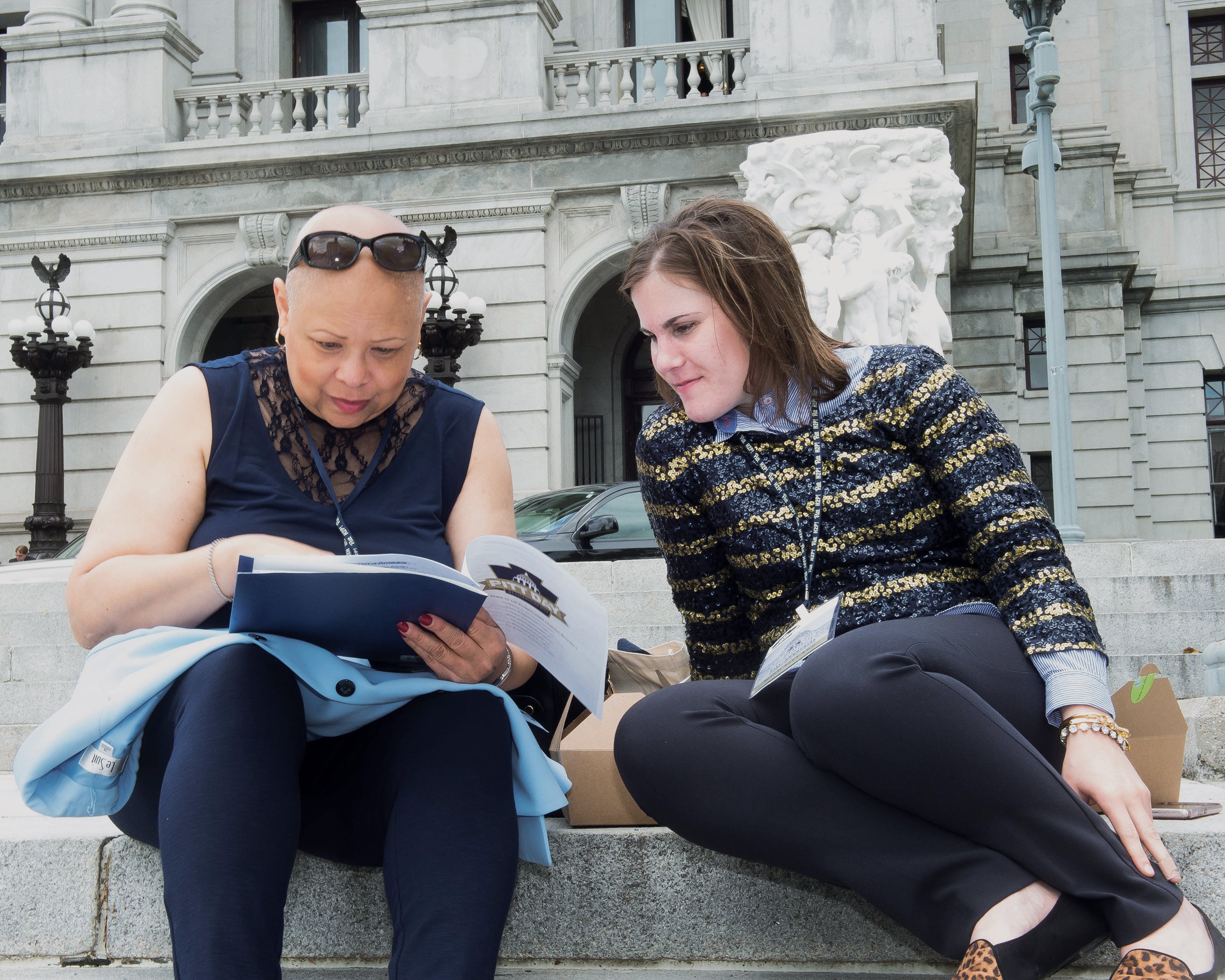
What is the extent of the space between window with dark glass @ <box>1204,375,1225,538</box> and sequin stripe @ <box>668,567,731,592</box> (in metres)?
19.4

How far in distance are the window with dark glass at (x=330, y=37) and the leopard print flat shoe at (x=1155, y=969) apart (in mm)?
18629

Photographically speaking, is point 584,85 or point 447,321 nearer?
point 447,321

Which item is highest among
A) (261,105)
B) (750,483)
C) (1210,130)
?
(1210,130)

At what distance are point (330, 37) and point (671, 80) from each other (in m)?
7.66

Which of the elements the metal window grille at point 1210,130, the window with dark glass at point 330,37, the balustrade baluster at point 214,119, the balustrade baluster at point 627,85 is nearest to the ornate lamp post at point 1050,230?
the balustrade baluster at point 627,85

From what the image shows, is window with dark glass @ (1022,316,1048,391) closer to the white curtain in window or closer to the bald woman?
the white curtain in window

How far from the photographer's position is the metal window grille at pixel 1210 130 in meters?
19.1

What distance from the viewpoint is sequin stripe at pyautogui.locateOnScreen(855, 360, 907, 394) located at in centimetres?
202

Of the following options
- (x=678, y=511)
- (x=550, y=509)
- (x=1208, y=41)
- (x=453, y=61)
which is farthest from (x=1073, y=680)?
(x=1208, y=41)

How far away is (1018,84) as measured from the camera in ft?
62.0

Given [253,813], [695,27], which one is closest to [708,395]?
[253,813]

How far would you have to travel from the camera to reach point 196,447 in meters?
1.94

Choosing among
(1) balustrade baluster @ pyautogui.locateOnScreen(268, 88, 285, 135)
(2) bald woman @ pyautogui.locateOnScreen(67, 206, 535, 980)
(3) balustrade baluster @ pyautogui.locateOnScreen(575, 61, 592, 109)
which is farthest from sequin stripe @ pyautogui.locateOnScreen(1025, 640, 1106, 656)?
(1) balustrade baluster @ pyautogui.locateOnScreen(268, 88, 285, 135)

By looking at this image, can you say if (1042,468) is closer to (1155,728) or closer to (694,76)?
(694,76)
